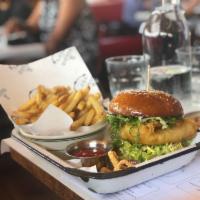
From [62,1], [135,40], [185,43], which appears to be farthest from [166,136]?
[135,40]

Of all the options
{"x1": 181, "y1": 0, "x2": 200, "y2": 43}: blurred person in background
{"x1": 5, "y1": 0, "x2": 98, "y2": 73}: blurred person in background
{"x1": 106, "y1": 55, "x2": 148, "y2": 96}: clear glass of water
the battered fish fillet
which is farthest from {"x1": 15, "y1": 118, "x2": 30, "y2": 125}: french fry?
{"x1": 181, "y1": 0, "x2": 200, "y2": 43}: blurred person in background

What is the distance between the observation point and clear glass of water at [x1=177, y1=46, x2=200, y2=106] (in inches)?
69.6

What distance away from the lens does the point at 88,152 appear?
121 centimetres

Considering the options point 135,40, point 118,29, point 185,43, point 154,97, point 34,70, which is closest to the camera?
point 154,97

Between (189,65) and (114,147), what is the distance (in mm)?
686

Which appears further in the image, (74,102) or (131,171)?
(74,102)

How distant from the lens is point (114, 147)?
1221mm

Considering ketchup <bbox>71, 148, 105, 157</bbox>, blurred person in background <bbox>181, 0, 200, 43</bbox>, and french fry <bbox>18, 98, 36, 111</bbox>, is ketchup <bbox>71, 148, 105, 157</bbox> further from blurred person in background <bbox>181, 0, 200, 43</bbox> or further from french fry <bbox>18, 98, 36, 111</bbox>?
blurred person in background <bbox>181, 0, 200, 43</bbox>

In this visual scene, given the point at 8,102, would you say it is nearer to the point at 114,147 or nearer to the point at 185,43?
the point at 114,147

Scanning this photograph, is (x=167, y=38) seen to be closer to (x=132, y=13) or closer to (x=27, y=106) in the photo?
(x=27, y=106)

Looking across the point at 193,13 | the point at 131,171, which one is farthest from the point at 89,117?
the point at 193,13

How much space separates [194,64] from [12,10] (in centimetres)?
370

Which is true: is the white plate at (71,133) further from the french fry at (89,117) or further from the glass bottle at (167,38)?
the glass bottle at (167,38)

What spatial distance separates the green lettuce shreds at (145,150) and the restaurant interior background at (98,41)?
317mm
